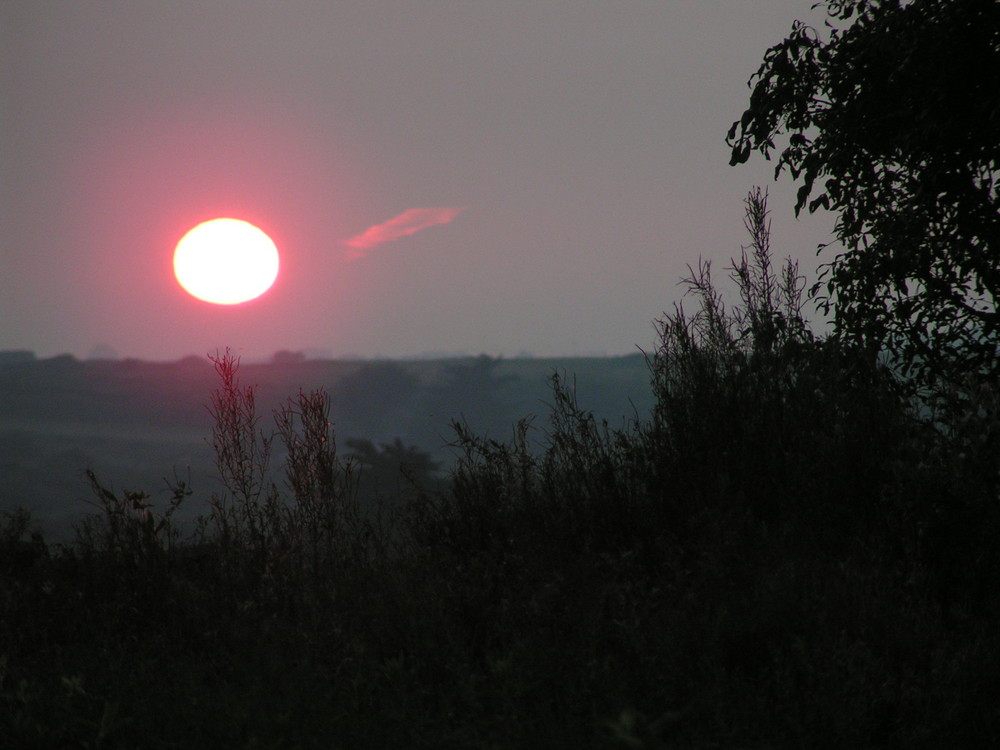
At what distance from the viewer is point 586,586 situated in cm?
472

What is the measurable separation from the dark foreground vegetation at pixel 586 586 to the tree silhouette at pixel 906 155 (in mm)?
650

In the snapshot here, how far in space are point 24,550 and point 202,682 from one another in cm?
305

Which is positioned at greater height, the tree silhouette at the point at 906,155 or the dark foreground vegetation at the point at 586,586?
the tree silhouette at the point at 906,155

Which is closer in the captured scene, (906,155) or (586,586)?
(586,586)

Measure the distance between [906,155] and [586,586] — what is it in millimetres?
4821

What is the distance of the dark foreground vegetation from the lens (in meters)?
3.75

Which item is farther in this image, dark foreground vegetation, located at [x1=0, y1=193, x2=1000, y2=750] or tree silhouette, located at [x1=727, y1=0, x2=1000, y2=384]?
tree silhouette, located at [x1=727, y1=0, x2=1000, y2=384]

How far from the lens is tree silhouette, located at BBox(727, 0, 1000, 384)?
6.56m

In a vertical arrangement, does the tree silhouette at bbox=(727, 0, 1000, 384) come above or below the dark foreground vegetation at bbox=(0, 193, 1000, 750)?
above

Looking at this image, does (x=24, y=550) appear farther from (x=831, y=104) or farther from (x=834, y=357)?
(x=831, y=104)

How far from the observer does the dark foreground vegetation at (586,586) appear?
3.75 meters

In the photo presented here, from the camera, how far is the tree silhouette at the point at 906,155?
6.56m

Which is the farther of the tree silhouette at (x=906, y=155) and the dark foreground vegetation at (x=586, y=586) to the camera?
the tree silhouette at (x=906, y=155)

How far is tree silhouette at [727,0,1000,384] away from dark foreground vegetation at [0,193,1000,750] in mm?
650
